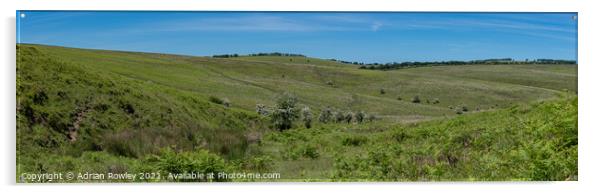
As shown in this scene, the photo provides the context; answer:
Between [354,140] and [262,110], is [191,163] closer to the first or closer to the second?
[262,110]

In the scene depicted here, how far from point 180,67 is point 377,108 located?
413 cm

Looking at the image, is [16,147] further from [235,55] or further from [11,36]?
[235,55]

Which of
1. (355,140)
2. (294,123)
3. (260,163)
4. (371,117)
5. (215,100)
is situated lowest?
(260,163)

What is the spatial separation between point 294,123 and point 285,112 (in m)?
0.32

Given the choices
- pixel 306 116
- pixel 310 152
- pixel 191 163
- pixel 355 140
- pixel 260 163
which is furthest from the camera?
pixel 306 116

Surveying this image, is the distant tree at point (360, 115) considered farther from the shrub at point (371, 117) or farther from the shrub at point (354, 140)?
the shrub at point (354, 140)

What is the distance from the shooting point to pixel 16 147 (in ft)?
38.8

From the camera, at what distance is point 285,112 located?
Answer: 13.5 meters

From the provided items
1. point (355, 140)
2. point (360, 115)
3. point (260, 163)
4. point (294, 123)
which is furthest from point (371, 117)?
point (260, 163)

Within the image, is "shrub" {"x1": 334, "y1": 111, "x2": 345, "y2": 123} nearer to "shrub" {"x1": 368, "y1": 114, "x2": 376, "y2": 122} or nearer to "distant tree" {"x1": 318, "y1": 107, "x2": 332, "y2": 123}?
"distant tree" {"x1": 318, "y1": 107, "x2": 332, "y2": 123}

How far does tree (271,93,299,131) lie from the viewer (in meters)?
13.4

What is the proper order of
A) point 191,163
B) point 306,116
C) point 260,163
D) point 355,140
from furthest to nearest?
point 306,116, point 355,140, point 260,163, point 191,163
